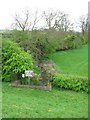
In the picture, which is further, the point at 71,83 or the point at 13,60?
the point at 13,60

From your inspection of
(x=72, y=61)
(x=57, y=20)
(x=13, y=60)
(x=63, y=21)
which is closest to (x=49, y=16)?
(x=57, y=20)

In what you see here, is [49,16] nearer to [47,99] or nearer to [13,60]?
[13,60]

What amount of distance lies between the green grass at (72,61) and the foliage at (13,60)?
13.5 ft

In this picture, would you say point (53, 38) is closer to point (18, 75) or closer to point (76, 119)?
point (18, 75)

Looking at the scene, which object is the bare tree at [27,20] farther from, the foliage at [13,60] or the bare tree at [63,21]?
the foliage at [13,60]

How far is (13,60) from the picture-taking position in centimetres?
1420

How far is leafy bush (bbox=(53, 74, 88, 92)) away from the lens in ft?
43.6

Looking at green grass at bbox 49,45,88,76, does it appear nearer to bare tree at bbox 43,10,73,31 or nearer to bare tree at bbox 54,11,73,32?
bare tree at bbox 43,10,73,31

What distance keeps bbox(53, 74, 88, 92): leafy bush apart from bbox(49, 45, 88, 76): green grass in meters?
3.44

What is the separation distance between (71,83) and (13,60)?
346 centimetres

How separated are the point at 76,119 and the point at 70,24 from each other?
3238cm

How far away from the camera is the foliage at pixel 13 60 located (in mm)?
14008

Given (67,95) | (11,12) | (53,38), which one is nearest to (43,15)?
(11,12)

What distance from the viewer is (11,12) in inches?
1148
